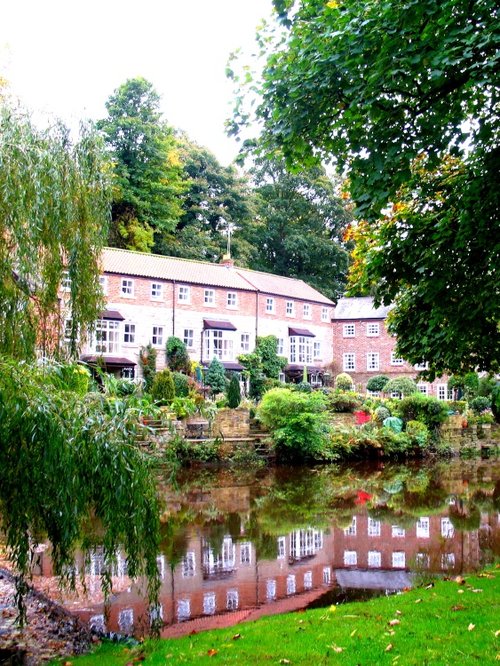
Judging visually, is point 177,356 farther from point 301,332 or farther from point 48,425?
point 48,425

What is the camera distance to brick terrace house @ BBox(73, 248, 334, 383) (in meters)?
32.7

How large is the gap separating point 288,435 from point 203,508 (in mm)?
8458

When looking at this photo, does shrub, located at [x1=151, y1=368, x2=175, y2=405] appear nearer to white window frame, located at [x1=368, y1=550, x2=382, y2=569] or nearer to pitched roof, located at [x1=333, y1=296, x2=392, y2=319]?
white window frame, located at [x1=368, y1=550, x2=382, y2=569]

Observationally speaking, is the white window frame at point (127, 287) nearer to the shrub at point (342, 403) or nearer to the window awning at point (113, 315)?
the window awning at point (113, 315)

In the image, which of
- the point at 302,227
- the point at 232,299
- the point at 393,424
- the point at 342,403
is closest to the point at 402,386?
the point at 393,424

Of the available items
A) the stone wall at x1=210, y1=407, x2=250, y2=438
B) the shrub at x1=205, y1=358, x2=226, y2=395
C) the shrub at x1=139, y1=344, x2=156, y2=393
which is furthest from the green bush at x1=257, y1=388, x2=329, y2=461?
the shrub at x1=139, y1=344, x2=156, y2=393

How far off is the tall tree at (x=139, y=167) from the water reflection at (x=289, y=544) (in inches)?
1002

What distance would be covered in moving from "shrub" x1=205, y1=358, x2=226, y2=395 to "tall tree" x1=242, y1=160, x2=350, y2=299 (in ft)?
74.5

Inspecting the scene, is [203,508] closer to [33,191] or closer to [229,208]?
[33,191]

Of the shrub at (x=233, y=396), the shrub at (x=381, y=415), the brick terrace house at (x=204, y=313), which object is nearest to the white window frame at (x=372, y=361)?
the brick terrace house at (x=204, y=313)

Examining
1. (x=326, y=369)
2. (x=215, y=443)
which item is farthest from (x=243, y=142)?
(x=326, y=369)

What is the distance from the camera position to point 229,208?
2036 inches

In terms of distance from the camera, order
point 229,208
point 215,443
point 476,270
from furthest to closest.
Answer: point 229,208
point 215,443
point 476,270

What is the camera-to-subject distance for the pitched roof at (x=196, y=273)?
34.0m
